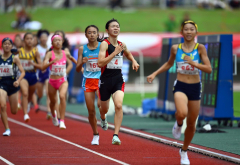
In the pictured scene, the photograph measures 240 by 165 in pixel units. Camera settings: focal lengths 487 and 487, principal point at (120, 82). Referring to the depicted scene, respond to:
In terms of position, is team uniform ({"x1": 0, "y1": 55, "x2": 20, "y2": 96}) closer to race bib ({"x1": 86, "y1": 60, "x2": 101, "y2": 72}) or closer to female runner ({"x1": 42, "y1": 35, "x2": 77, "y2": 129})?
female runner ({"x1": 42, "y1": 35, "x2": 77, "y2": 129})

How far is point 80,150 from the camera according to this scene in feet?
29.7

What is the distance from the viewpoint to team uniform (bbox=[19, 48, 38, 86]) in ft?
45.0

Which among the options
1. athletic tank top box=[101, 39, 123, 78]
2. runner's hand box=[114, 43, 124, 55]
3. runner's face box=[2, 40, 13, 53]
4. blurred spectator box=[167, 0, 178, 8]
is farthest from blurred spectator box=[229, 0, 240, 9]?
runner's hand box=[114, 43, 124, 55]

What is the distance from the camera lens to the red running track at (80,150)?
7930 mm

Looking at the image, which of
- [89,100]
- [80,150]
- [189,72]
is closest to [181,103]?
[189,72]

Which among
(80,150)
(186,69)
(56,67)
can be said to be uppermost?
(186,69)

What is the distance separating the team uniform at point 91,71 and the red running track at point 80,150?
3.83ft

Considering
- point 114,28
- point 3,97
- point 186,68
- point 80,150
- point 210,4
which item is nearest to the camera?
point 186,68

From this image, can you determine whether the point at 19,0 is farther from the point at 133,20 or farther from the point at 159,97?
the point at 159,97

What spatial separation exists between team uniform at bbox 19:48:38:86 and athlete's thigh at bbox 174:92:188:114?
7001 mm

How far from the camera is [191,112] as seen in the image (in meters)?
7.67

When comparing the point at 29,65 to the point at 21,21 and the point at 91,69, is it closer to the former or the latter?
the point at 91,69

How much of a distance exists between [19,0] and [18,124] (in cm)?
3427

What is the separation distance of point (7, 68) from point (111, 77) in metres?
3.22
